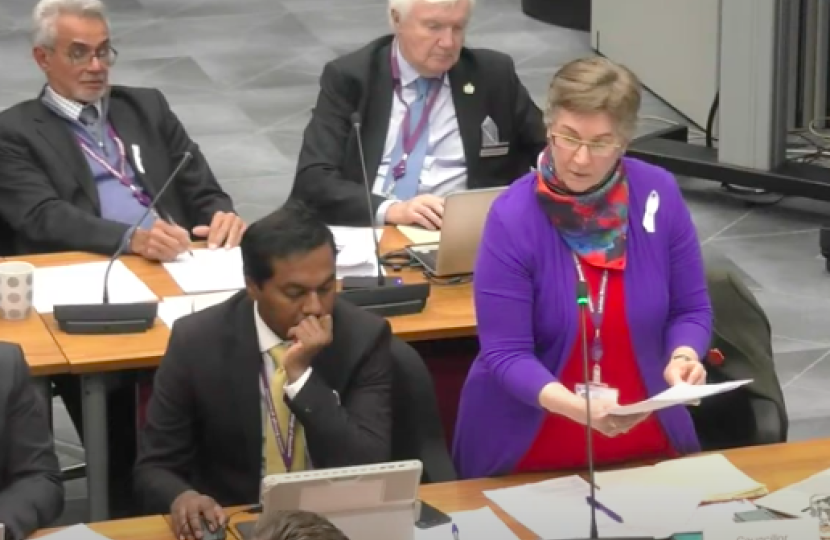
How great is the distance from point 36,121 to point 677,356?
2321mm

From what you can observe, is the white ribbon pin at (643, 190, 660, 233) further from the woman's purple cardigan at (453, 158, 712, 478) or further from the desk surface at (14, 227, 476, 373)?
the desk surface at (14, 227, 476, 373)

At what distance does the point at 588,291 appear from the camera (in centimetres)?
353

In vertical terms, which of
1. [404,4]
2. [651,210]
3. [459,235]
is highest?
[404,4]

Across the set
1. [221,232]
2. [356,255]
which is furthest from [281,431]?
[221,232]

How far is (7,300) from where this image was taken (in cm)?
436

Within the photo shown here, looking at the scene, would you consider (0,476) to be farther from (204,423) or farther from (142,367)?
(142,367)

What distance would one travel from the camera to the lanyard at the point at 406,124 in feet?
17.4

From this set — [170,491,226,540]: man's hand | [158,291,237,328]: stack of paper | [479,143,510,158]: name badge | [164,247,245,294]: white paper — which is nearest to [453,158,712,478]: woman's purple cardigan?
[170,491,226,540]: man's hand

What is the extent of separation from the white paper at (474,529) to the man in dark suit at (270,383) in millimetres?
296

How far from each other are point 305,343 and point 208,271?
3.99 feet

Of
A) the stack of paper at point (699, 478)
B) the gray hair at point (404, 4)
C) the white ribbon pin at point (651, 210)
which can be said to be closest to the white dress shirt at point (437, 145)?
the gray hair at point (404, 4)

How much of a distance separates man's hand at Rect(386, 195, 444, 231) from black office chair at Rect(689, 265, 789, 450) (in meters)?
1.03

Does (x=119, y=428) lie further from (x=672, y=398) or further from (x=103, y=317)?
(x=672, y=398)

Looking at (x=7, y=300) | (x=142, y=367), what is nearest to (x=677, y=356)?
(x=142, y=367)
